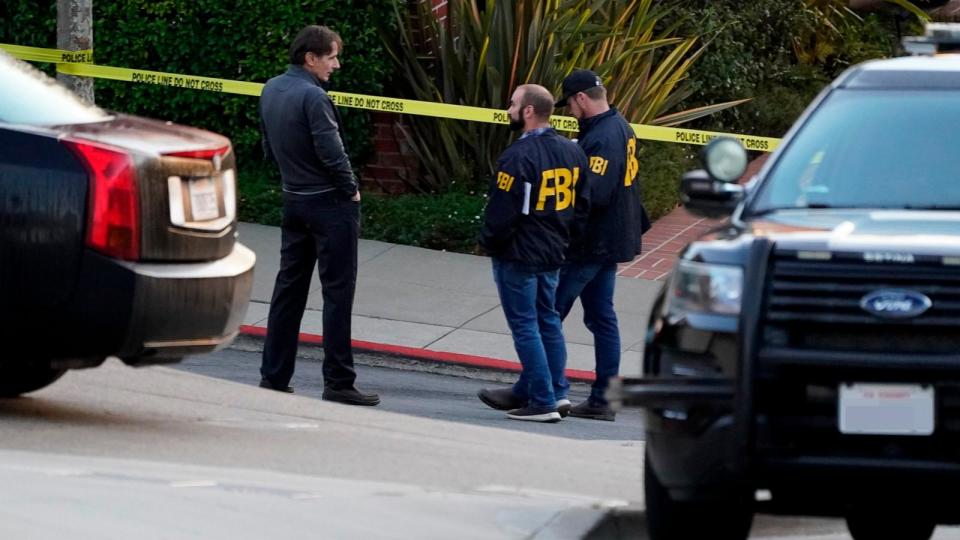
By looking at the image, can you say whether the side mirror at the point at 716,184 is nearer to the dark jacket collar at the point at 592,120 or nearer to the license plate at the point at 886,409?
the license plate at the point at 886,409

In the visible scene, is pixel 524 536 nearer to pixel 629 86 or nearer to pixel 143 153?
pixel 143 153

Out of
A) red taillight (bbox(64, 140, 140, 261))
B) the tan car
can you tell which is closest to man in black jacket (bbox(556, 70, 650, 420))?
the tan car

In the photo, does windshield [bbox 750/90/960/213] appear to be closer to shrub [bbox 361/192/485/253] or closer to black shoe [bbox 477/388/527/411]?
black shoe [bbox 477/388/527/411]

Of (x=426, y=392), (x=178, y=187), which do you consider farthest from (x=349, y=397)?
(x=178, y=187)

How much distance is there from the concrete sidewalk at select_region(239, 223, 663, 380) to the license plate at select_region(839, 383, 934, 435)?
20.8 ft

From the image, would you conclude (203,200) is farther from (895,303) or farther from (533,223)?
(533,223)

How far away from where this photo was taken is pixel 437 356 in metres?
11.5

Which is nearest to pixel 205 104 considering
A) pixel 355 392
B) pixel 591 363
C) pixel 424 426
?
pixel 591 363

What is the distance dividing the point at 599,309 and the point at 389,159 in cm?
607

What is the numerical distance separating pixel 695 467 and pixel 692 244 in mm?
689

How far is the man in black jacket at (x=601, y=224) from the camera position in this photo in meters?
9.96

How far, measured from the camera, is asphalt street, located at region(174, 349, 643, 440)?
9.66m

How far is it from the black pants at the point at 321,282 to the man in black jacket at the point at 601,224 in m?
1.24

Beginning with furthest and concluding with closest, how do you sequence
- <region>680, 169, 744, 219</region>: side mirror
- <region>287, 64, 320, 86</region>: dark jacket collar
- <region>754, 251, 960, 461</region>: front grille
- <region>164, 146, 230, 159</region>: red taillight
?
1. <region>287, 64, 320, 86</region>: dark jacket collar
2. <region>164, 146, 230, 159</region>: red taillight
3. <region>680, 169, 744, 219</region>: side mirror
4. <region>754, 251, 960, 461</region>: front grille
